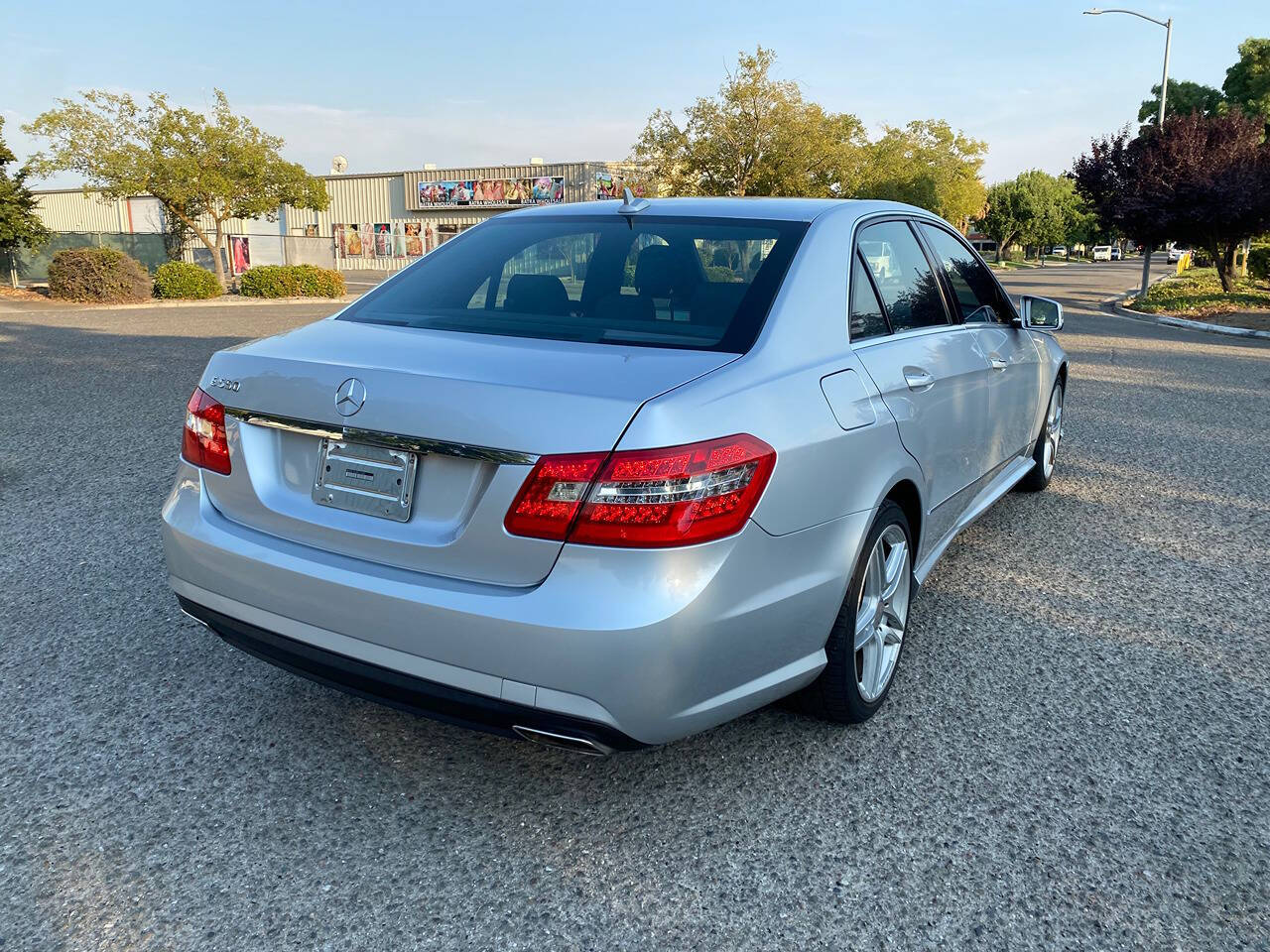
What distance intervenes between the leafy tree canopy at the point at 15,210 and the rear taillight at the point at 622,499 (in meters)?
31.4

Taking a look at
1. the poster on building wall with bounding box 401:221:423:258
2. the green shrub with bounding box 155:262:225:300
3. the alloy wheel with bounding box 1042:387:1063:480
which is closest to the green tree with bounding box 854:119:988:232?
the poster on building wall with bounding box 401:221:423:258

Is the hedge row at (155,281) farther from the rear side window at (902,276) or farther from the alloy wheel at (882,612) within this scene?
the alloy wheel at (882,612)

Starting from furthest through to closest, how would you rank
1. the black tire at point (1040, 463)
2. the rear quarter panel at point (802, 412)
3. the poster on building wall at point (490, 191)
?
the poster on building wall at point (490, 191), the black tire at point (1040, 463), the rear quarter panel at point (802, 412)

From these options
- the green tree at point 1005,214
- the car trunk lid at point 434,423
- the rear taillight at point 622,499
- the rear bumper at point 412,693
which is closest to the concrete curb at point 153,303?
the car trunk lid at point 434,423

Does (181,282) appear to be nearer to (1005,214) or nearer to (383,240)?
(383,240)

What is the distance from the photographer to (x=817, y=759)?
10.0ft

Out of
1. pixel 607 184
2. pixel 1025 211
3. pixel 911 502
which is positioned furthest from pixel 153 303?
pixel 1025 211

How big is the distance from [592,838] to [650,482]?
1036mm

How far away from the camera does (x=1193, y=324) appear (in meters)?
19.8

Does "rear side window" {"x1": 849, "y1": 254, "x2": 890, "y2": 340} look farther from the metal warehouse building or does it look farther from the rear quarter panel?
the metal warehouse building

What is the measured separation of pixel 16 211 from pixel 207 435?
30676mm

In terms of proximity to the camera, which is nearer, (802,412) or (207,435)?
(802,412)

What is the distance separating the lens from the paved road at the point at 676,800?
7.68 ft

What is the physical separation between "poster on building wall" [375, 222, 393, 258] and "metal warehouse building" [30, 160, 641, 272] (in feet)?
0.18
